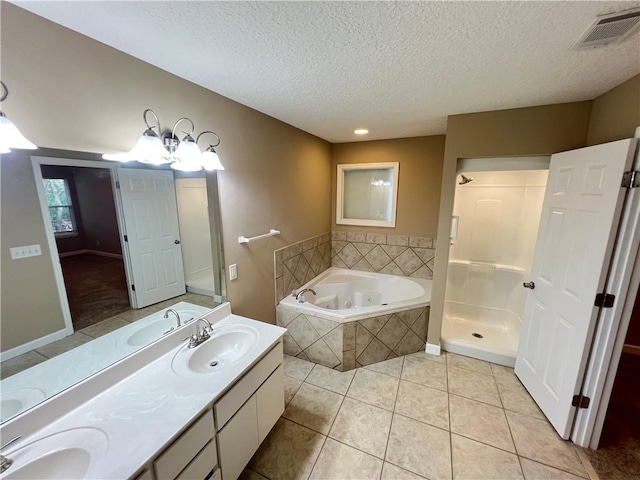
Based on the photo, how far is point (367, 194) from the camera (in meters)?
3.63

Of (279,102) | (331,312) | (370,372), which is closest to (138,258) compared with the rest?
(279,102)

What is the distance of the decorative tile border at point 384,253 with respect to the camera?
3.35m

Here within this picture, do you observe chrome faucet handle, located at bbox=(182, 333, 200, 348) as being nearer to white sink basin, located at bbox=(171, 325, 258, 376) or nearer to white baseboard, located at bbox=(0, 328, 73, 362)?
white sink basin, located at bbox=(171, 325, 258, 376)

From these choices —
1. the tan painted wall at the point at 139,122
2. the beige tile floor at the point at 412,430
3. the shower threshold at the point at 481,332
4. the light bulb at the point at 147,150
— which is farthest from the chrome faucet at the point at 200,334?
the shower threshold at the point at 481,332

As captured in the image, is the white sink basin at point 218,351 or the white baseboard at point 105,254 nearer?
the white baseboard at point 105,254

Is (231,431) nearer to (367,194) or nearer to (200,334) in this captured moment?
(200,334)

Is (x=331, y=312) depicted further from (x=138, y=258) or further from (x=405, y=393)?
(x=138, y=258)

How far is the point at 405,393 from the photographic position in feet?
7.03

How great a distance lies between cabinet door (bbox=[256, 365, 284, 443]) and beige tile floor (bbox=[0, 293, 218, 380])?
0.82m

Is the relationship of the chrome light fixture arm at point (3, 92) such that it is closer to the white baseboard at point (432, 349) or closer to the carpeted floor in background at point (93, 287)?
the carpeted floor in background at point (93, 287)

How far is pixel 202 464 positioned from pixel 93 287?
3.28 ft

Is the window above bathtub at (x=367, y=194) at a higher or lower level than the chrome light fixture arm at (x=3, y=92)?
lower

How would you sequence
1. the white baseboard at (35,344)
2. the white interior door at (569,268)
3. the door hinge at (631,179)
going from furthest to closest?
1. the white interior door at (569,268)
2. the door hinge at (631,179)
3. the white baseboard at (35,344)

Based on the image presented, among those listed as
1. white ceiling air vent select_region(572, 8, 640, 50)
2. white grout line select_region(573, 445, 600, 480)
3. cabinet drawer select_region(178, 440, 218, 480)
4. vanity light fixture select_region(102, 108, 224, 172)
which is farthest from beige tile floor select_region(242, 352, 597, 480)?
white ceiling air vent select_region(572, 8, 640, 50)
